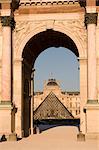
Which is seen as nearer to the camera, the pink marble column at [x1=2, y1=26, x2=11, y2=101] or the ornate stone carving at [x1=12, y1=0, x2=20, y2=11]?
the pink marble column at [x1=2, y1=26, x2=11, y2=101]

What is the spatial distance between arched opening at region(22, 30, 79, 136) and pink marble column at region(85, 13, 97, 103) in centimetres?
236

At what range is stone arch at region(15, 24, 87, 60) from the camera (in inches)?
1164

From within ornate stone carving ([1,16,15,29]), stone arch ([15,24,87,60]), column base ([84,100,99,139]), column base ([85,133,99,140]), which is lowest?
column base ([85,133,99,140])

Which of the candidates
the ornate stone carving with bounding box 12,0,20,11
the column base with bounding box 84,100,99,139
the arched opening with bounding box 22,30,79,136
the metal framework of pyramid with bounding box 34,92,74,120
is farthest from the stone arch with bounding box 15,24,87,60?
the metal framework of pyramid with bounding box 34,92,74,120

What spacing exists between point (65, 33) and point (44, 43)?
447cm

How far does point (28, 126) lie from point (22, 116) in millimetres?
3567

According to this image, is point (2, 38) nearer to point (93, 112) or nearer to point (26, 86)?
point (26, 86)

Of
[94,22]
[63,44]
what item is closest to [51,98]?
[63,44]

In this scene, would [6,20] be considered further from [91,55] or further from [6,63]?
[91,55]

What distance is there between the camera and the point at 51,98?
87.0m

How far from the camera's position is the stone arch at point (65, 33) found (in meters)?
29.6

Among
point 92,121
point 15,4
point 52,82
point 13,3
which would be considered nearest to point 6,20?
point 13,3

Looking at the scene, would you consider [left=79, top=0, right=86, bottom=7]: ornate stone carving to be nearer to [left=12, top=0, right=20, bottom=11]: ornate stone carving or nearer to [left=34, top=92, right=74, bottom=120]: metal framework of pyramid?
[left=12, top=0, right=20, bottom=11]: ornate stone carving

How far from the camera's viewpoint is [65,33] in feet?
98.3
